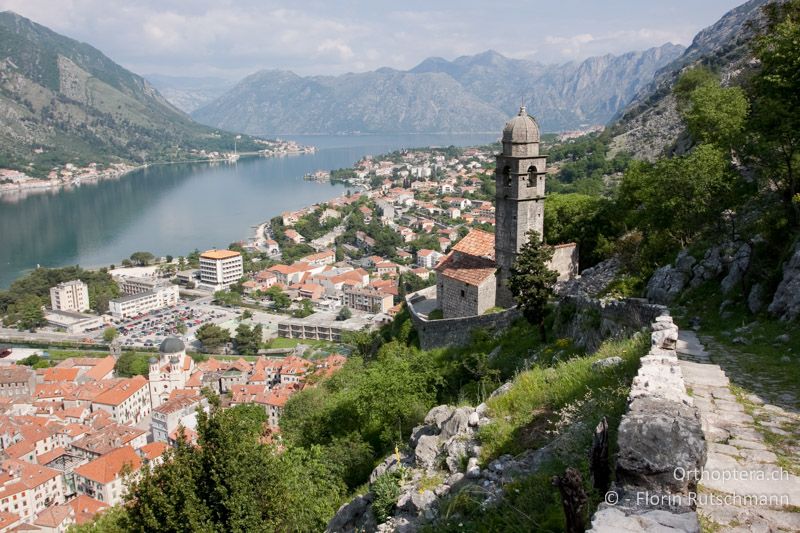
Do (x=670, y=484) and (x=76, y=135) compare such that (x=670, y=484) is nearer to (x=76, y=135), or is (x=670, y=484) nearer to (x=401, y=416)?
(x=401, y=416)

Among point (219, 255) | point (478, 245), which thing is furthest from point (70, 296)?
point (478, 245)

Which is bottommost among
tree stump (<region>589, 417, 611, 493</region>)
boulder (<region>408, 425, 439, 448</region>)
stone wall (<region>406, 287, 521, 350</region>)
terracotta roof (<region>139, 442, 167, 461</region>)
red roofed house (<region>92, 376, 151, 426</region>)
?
red roofed house (<region>92, 376, 151, 426</region>)

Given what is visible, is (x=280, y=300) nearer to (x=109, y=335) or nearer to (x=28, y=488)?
(x=109, y=335)

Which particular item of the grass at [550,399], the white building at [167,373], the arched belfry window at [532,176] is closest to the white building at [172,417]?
the white building at [167,373]

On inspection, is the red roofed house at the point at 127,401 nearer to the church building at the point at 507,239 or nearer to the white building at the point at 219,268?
the white building at the point at 219,268

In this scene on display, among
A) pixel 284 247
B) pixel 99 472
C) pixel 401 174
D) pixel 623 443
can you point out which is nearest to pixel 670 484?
pixel 623 443

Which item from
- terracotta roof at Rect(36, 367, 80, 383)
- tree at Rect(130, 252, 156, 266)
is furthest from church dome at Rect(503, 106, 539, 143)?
tree at Rect(130, 252, 156, 266)

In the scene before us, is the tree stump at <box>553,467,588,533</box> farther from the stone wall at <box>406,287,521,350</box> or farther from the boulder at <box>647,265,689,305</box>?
the stone wall at <box>406,287,521,350</box>
